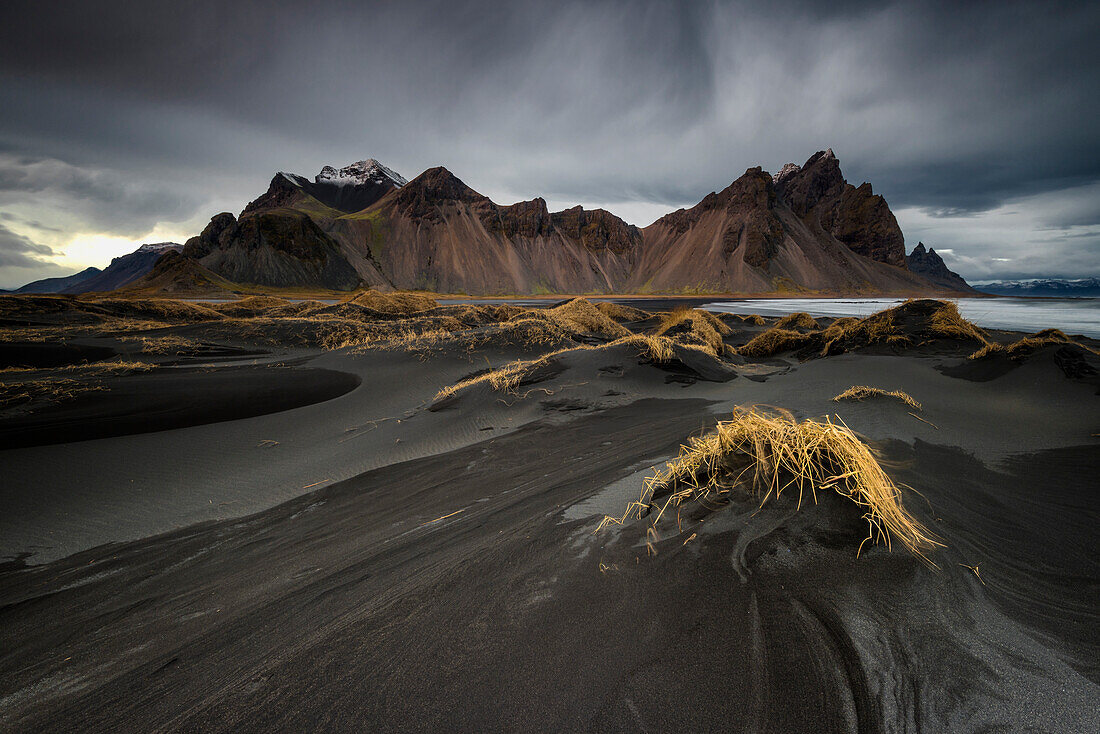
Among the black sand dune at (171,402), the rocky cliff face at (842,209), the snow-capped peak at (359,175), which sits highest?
the snow-capped peak at (359,175)

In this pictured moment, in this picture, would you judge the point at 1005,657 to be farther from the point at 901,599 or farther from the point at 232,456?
the point at 232,456

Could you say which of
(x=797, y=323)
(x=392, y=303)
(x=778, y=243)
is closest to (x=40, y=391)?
(x=392, y=303)

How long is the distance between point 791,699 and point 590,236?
12151 cm

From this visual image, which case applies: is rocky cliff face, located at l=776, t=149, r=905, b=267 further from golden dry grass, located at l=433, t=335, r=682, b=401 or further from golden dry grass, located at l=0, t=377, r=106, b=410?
golden dry grass, located at l=0, t=377, r=106, b=410

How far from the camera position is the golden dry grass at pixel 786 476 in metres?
1.71

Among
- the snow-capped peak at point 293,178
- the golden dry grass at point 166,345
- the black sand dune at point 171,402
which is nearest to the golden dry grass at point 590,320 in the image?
the black sand dune at point 171,402

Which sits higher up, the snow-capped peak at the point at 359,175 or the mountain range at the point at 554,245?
the snow-capped peak at the point at 359,175

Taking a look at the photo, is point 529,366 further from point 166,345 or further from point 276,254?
point 276,254

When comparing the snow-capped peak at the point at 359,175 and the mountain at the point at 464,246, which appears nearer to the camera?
the mountain at the point at 464,246

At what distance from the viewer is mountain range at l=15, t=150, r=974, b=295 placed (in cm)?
7319

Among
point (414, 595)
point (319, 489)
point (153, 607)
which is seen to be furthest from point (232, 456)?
point (414, 595)

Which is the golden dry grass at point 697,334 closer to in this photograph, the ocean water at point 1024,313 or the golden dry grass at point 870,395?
the golden dry grass at point 870,395

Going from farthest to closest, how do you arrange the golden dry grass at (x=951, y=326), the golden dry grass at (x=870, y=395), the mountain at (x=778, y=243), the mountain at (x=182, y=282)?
the mountain at (x=778, y=243)
the mountain at (x=182, y=282)
the golden dry grass at (x=951, y=326)
the golden dry grass at (x=870, y=395)

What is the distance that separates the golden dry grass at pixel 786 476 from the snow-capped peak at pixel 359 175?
16684cm
